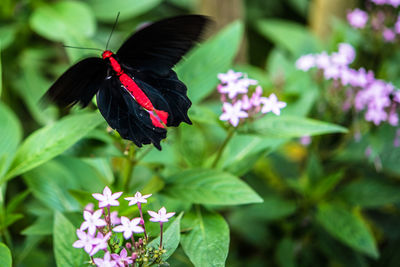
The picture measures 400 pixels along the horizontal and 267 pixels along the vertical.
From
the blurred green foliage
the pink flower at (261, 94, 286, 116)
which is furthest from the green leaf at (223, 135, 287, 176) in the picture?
the pink flower at (261, 94, 286, 116)

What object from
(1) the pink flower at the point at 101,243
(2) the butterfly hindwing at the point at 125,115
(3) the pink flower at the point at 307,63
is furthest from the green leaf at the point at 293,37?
(1) the pink flower at the point at 101,243

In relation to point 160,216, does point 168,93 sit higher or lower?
higher

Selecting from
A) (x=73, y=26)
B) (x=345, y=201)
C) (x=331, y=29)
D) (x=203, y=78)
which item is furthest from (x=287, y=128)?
(x=331, y=29)

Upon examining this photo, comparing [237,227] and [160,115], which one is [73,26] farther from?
[237,227]

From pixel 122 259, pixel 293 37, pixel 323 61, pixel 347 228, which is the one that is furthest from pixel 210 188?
pixel 293 37

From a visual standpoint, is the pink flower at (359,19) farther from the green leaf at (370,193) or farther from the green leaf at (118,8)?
the green leaf at (118,8)

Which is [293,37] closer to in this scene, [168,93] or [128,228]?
[168,93]

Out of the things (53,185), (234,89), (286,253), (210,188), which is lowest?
(286,253)

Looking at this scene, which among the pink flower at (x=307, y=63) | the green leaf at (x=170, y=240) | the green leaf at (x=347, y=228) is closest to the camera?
the green leaf at (x=170, y=240)
